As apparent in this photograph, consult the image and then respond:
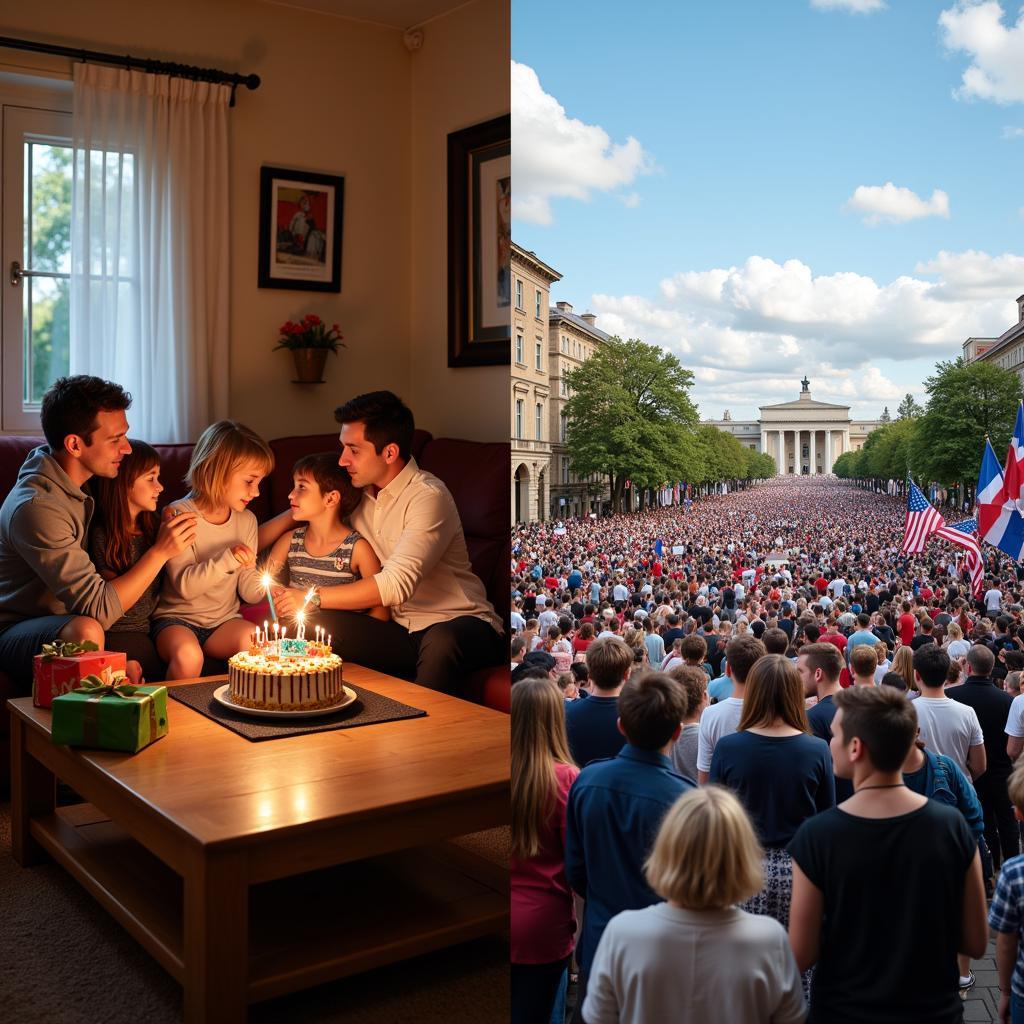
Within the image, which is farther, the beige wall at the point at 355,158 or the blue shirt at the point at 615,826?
the beige wall at the point at 355,158

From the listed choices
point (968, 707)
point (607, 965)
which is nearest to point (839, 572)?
point (968, 707)

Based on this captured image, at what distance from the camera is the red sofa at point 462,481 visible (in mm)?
3773

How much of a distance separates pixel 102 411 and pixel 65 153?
5.30 ft

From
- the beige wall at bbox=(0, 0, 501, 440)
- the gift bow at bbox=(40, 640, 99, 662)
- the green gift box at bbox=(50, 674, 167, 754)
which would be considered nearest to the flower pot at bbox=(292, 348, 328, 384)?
the beige wall at bbox=(0, 0, 501, 440)

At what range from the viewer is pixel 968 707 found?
1549mm

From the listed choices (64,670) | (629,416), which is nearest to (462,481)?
(64,670)

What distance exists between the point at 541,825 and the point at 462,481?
2.89 m

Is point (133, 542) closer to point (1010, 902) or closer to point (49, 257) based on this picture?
point (49, 257)

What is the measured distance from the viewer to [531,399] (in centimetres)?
130

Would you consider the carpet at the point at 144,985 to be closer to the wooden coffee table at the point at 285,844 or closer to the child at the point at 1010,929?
the wooden coffee table at the point at 285,844

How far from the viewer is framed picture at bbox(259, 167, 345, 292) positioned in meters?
4.90

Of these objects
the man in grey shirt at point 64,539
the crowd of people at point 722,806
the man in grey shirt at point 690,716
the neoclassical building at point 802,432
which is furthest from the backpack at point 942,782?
the man in grey shirt at point 64,539

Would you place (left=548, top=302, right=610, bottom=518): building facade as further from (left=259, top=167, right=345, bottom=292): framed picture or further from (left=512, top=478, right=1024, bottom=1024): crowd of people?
(left=259, top=167, right=345, bottom=292): framed picture

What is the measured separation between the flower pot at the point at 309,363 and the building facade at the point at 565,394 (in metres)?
3.74
